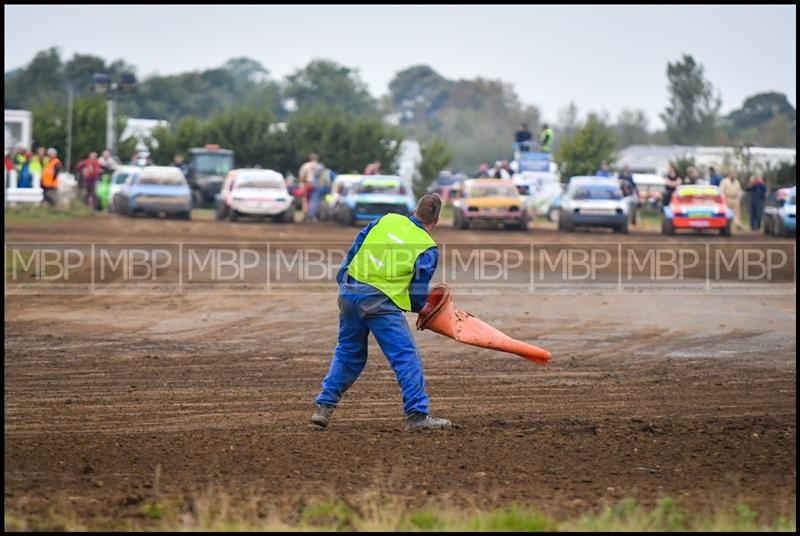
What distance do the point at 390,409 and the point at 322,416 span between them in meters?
1.19

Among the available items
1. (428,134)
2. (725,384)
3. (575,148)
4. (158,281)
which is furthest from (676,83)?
(725,384)

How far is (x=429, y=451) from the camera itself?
9.11 meters

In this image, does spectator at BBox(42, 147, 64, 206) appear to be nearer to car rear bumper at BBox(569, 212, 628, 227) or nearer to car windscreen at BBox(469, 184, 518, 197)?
car windscreen at BBox(469, 184, 518, 197)

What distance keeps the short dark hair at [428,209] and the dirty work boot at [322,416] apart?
57.4 inches

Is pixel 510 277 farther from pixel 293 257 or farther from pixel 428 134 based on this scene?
pixel 428 134

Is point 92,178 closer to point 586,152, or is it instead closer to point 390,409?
point 586,152

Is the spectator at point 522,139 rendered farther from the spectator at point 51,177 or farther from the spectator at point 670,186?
the spectator at point 51,177

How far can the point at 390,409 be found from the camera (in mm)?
11141

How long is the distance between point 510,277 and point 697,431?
48.7 feet

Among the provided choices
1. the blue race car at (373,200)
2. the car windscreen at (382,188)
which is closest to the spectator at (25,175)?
the blue race car at (373,200)

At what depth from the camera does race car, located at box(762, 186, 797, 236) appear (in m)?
37.8

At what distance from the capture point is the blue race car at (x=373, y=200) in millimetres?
39031

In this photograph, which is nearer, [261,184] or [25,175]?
[261,184]
